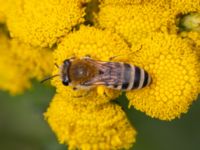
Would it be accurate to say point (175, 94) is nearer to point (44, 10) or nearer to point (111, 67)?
point (111, 67)

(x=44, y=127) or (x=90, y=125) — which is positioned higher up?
(x=90, y=125)

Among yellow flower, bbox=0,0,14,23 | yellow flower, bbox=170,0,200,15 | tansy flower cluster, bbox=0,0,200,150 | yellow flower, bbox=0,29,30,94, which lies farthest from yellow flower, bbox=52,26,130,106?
yellow flower, bbox=0,29,30,94

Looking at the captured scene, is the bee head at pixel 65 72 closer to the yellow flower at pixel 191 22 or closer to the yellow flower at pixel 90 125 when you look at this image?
the yellow flower at pixel 90 125

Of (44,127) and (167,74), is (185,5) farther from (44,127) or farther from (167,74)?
(44,127)

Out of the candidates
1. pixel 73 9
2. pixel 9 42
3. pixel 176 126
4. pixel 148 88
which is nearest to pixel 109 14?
pixel 73 9

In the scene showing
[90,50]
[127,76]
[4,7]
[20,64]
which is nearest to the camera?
[127,76]

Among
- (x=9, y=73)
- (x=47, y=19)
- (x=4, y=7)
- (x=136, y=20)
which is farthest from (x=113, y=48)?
(x=9, y=73)

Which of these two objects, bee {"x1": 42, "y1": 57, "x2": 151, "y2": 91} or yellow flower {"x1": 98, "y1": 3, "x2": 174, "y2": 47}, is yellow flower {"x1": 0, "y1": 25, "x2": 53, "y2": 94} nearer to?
yellow flower {"x1": 98, "y1": 3, "x2": 174, "y2": 47}
